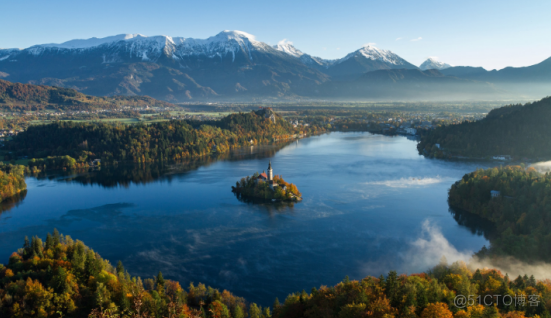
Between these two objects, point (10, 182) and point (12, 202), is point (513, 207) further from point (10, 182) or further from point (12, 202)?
point (10, 182)

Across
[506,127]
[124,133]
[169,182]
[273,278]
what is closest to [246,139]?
[124,133]

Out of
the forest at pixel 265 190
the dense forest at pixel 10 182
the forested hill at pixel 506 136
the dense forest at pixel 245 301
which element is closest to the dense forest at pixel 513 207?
the dense forest at pixel 245 301

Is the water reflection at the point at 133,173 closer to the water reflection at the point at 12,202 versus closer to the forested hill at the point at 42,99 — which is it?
the water reflection at the point at 12,202

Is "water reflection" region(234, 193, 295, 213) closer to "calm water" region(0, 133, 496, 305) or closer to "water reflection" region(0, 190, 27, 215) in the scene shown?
"calm water" region(0, 133, 496, 305)

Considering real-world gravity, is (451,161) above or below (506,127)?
below

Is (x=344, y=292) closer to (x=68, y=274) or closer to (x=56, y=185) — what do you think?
(x=68, y=274)
